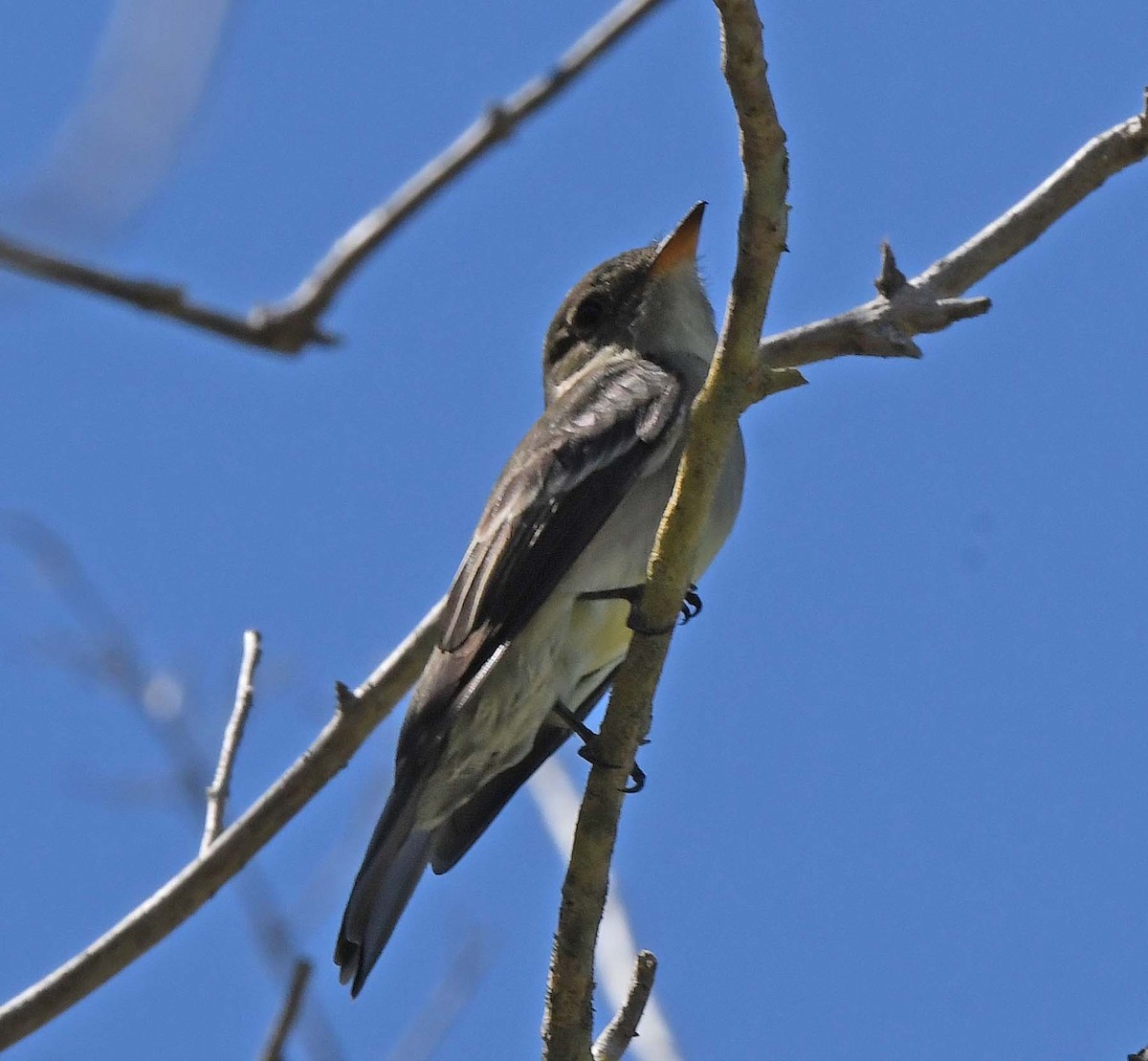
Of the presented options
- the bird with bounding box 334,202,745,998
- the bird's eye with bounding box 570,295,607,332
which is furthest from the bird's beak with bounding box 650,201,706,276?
the bird with bounding box 334,202,745,998

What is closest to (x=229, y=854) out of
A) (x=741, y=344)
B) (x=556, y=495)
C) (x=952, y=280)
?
(x=556, y=495)

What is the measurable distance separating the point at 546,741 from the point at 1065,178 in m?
2.70

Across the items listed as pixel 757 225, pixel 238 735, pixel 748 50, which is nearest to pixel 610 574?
pixel 238 735

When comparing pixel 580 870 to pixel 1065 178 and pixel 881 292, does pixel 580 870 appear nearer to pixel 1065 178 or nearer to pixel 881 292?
pixel 881 292

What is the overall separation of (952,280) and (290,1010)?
3.35 metres

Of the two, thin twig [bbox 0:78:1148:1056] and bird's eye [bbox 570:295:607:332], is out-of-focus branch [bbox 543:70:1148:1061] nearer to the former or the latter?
thin twig [bbox 0:78:1148:1056]

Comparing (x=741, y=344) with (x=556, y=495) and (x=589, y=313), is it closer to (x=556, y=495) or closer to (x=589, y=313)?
(x=556, y=495)

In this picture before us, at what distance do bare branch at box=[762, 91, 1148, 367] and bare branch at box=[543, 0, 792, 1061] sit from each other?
25.3 inches

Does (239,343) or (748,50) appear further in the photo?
(748,50)

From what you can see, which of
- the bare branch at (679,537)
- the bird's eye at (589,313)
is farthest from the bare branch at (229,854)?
the bird's eye at (589,313)

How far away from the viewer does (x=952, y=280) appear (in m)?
5.57

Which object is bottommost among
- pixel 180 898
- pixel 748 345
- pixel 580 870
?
pixel 580 870

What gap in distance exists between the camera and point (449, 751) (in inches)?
230

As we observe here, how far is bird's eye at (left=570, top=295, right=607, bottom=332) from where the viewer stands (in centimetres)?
763
